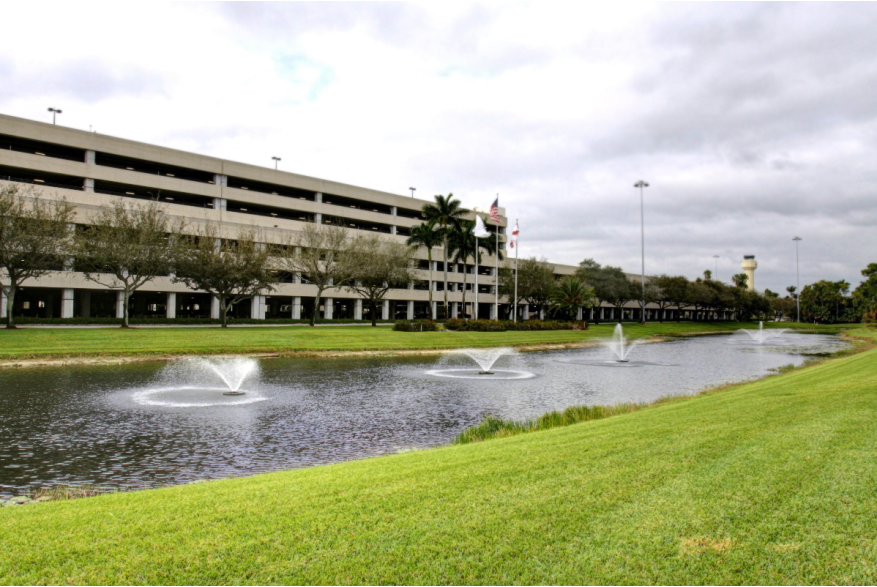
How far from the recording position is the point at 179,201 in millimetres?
71688

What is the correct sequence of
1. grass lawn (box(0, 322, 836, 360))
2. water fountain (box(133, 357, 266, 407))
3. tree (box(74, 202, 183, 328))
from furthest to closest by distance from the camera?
tree (box(74, 202, 183, 328)), grass lawn (box(0, 322, 836, 360)), water fountain (box(133, 357, 266, 407))

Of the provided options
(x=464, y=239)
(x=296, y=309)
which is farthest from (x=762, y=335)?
(x=296, y=309)

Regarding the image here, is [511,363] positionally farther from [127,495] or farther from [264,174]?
[264,174]

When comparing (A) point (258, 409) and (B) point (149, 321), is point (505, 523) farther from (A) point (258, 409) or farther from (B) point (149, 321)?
(B) point (149, 321)

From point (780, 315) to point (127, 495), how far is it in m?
205

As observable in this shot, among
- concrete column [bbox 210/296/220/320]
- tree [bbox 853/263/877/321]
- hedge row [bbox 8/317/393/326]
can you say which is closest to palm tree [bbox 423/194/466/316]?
hedge row [bbox 8/317/393/326]

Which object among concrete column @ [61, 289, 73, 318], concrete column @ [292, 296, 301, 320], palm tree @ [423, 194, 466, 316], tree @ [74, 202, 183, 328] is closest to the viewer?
tree @ [74, 202, 183, 328]

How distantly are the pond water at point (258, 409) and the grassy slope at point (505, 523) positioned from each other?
4.12m

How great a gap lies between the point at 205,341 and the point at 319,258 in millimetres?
27988

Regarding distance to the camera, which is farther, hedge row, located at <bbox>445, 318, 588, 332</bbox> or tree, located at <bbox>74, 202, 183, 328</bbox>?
hedge row, located at <bbox>445, 318, 588, 332</bbox>

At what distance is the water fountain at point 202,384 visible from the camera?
1912 centimetres

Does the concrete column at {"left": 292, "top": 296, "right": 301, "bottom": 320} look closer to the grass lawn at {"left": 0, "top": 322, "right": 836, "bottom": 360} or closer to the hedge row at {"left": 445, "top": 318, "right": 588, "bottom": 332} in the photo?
the hedge row at {"left": 445, "top": 318, "right": 588, "bottom": 332}

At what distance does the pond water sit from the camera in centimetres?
1143

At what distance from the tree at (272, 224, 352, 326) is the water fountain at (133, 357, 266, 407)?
2852cm
